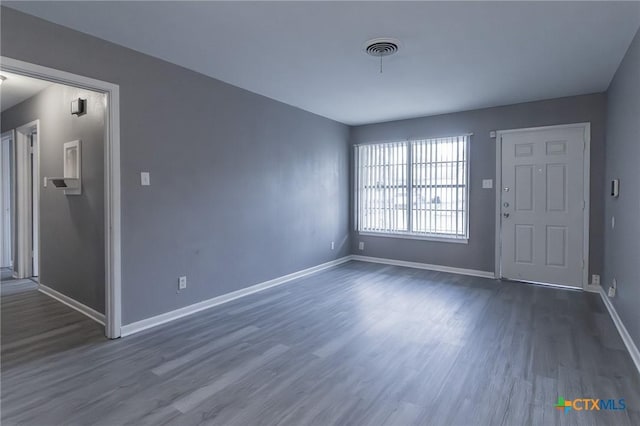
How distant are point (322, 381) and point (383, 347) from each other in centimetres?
72

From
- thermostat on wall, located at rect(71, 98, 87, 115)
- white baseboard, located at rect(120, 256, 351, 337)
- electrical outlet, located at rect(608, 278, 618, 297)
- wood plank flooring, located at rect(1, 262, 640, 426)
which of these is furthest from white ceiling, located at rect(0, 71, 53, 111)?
electrical outlet, located at rect(608, 278, 618, 297)

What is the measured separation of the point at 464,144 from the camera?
5289mm

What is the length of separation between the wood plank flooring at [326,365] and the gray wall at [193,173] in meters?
0.54

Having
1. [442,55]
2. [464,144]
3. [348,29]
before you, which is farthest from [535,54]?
[464,144]

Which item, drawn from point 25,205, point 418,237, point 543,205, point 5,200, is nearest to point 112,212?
point 25,205

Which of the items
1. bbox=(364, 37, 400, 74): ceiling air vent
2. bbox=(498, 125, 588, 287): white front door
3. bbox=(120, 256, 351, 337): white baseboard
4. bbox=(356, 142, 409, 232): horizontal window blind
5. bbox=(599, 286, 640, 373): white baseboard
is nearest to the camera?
bbox=(599, 286, 640, 373): white baseboard

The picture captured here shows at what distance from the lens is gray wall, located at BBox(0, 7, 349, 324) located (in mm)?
2923

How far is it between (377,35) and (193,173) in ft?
7.34

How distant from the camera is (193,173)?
360 centimetres

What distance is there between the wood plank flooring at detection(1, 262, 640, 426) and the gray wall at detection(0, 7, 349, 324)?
21.5 inches

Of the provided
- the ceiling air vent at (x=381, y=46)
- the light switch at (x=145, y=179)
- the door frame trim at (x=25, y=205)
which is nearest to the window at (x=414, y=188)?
the ceiling air vent at (x=381, y=46)

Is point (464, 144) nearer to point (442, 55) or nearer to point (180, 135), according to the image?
point (442, 55)

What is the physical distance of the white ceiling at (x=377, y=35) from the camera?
2383 mm

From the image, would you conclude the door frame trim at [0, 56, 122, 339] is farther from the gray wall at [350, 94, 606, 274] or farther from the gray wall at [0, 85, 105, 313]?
the gray wall at [350, 94, 606, 274]
